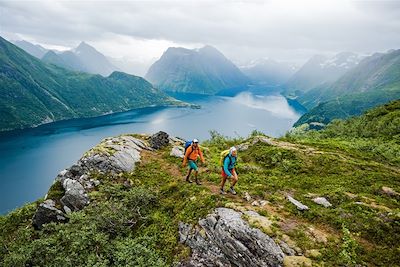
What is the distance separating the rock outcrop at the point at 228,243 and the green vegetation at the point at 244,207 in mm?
638

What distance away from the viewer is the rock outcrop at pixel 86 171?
25.5 metres

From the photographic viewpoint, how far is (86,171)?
92.2 feet

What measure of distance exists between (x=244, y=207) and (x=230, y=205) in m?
0.93

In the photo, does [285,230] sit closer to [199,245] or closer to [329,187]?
[199,245]

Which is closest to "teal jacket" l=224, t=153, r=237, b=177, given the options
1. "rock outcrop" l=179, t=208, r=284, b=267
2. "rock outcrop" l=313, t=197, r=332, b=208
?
"rock outcrop" l=179, t=208, r=284, b=267

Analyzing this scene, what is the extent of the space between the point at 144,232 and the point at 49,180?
108973mm

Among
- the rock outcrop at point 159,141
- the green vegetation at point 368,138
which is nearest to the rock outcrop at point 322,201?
the green vegetation at point 368,138

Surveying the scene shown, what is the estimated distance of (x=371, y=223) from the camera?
55.7 ft

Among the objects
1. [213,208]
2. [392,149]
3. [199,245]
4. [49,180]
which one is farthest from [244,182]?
[49,180]

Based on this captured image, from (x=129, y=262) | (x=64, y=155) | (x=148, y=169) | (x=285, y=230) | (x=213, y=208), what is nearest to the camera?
(x=285, y=230)

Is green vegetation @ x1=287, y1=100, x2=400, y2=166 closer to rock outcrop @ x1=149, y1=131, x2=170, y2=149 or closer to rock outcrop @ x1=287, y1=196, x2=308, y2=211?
rock outcrop @ x1=287, y1=196, x2=308, y2=211

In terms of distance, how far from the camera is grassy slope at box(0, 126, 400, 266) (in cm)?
1616

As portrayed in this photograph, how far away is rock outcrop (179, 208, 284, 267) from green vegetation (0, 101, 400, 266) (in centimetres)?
64

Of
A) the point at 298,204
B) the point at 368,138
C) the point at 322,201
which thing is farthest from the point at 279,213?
the point at 368,138
